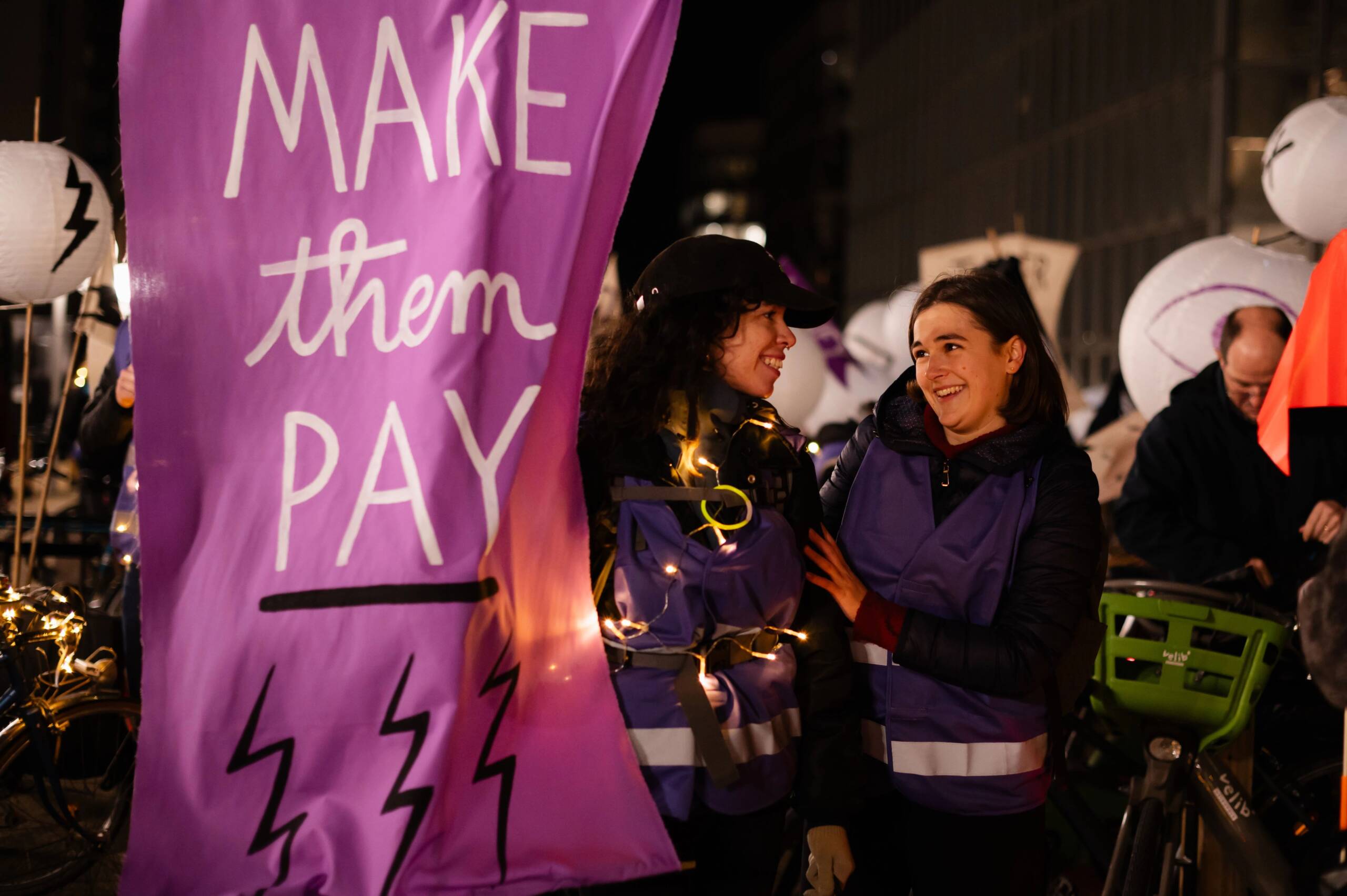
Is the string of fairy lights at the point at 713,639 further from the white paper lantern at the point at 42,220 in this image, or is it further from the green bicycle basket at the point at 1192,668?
the white paper lantern at the point at 42,220

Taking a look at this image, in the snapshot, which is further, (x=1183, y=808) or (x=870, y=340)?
(x=870, y=340)

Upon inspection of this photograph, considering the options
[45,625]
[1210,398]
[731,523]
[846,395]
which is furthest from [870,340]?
[731,523]

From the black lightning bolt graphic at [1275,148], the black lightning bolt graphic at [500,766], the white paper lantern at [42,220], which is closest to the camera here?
the black lightning bolt graphic at [500,766]

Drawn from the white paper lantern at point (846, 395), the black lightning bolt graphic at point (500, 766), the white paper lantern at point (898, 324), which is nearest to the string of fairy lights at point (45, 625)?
the black lightning bolt graphic at point (500, 766)

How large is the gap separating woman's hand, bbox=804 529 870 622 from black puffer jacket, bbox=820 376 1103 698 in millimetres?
112

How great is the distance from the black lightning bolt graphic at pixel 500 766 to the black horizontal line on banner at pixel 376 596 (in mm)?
155

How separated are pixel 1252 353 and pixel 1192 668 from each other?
1.28 m

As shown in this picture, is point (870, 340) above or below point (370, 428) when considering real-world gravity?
above

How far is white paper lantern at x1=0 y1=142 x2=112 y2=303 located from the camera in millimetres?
4125

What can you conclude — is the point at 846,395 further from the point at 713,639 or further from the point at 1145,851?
the point at 713,639

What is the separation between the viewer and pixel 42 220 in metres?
4.16

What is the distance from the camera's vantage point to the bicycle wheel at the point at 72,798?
386 centimetres

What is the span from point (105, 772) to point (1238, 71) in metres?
22.3

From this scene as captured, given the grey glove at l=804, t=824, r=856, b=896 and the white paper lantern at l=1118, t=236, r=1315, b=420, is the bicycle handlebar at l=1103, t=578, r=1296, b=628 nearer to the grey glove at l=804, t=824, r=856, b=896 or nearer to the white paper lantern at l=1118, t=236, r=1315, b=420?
the grey glove at l=804, t=824, r=856, b=896
